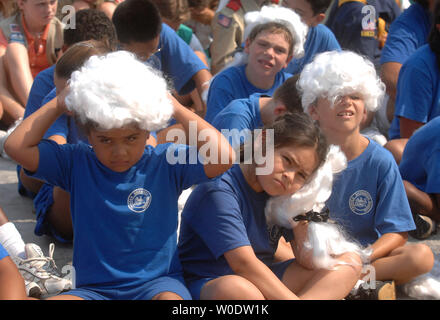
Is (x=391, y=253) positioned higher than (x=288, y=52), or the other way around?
(x=288, y=52)

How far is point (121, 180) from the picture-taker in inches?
100

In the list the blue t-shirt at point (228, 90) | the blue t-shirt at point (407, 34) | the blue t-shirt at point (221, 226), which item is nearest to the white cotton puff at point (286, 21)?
the blue t-shirt at point (228, 90)

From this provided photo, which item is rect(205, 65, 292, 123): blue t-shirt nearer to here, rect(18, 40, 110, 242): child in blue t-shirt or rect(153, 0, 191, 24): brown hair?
rect(18, 40, 110, 242): child in blue t-shirt

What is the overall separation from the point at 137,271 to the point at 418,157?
204 cm

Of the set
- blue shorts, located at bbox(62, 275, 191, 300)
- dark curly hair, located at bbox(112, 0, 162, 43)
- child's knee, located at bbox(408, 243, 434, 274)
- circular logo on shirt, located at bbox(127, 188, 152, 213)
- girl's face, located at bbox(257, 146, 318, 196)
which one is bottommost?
child's knee, located at bbox(408, 243, 434, 274)

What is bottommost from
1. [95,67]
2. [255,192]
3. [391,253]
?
[391,253]

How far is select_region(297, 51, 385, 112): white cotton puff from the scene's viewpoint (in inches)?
125

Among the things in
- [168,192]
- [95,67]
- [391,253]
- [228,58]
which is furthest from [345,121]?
[228,58]

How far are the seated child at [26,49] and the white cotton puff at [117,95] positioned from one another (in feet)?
7.80

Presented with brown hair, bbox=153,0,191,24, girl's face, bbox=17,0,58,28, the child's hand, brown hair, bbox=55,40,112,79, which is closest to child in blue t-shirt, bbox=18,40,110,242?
brown hair, bbox=55,40,112,79

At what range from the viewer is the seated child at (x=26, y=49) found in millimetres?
4703

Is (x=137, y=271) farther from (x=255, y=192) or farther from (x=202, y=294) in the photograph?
(x=255, y=192)

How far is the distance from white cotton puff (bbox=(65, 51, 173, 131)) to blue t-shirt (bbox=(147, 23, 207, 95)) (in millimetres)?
2160

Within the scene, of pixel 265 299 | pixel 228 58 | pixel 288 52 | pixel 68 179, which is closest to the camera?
pixel 265 299
